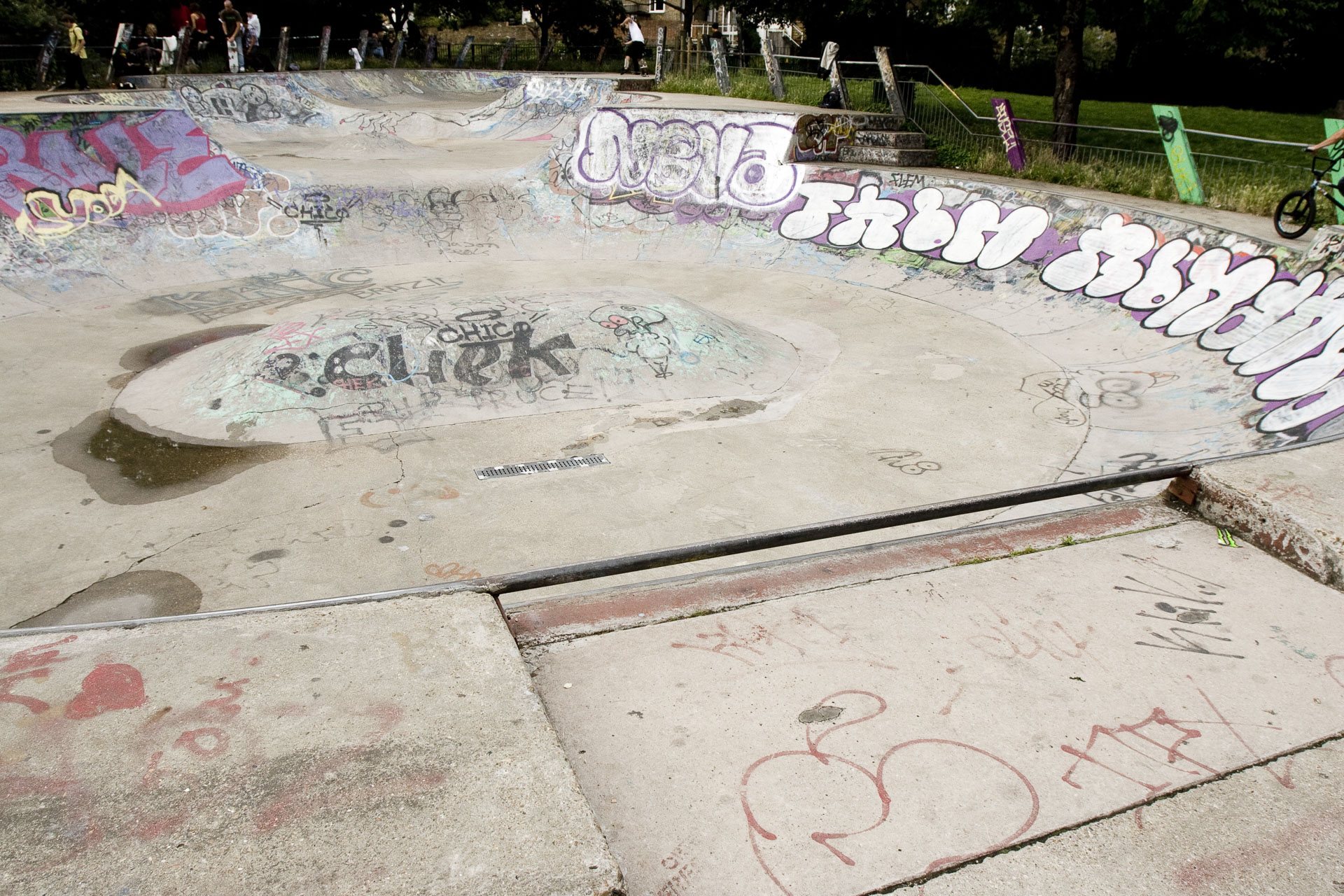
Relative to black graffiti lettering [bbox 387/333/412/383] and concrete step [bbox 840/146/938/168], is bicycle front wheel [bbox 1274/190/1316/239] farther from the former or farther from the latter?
black graffiti lettering [bbox 387/333/412/383]

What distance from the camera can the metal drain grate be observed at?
9.43 metres

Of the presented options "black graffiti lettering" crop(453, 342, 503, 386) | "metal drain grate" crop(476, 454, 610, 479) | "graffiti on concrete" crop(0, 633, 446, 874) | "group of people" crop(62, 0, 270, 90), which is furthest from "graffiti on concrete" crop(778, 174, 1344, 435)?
"group of people" crop(62, 0, 270, 90)

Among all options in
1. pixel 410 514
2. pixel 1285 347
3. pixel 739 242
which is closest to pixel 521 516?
pixel 410 514

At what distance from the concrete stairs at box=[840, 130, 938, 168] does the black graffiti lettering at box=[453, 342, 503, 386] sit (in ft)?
40.7

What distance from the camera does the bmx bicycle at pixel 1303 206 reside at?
41.0 feet

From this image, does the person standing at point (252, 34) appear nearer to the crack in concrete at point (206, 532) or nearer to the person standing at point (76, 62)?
the person standing at point (76, 62)

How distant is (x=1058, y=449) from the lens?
9914mm

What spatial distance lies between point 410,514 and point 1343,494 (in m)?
7.44

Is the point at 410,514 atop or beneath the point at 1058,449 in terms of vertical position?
beneath

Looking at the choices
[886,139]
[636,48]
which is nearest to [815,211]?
[886,139]

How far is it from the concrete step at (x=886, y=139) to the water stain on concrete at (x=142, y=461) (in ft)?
53.4

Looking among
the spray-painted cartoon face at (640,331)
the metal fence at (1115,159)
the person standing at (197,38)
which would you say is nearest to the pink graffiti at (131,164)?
the spray-painted cartoon face at (640,331)

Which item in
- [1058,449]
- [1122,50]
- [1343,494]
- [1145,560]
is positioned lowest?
[1058,449]

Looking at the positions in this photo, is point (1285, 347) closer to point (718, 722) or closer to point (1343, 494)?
point (1343, 494)
